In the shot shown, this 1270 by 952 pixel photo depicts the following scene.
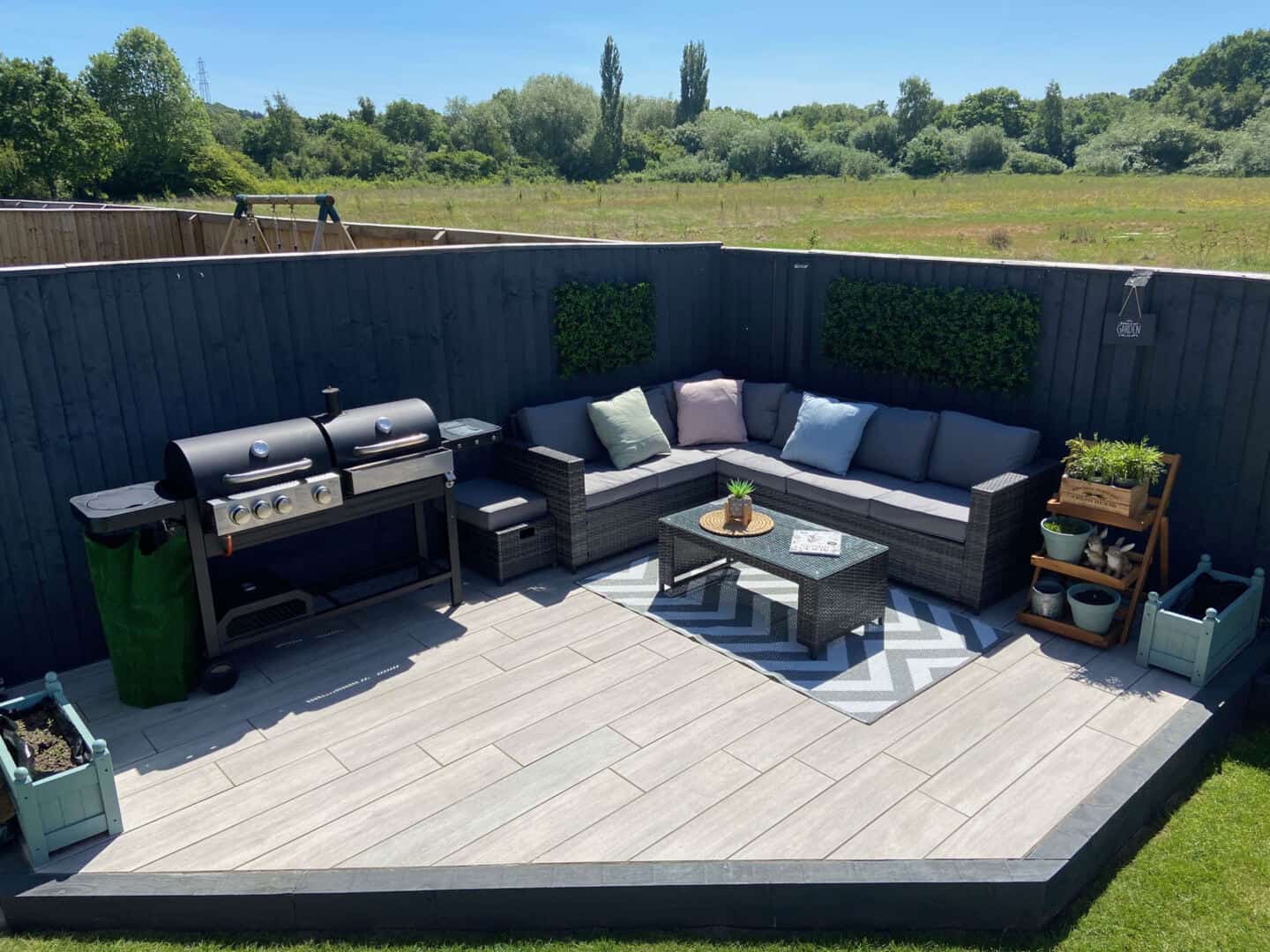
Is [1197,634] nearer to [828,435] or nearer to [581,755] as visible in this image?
[828,435]

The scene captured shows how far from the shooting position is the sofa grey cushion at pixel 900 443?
18.3 feet

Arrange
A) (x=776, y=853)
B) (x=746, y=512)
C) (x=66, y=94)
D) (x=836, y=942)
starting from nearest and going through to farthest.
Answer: (x=836, y=942) → (x=776, y=853) → (x=746, y=512) → (x=66, y=94)

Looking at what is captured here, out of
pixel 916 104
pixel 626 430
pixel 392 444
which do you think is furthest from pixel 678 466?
pixel 916 104

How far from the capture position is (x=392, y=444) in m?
4.48

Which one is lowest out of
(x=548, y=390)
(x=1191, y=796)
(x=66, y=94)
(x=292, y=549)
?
(x=1191, y=796)

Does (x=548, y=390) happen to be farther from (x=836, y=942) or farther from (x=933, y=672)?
(x=836, y=942)

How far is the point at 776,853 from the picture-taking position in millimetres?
3066

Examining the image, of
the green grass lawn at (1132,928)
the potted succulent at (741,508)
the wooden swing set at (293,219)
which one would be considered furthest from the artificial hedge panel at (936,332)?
the wooden swing set at (293,219)

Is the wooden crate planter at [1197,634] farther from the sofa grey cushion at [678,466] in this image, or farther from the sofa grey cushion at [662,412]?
the sofa grey cushion at [662,412]

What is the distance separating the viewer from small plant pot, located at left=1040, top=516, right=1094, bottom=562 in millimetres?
4707

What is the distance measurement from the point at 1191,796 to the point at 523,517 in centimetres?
381

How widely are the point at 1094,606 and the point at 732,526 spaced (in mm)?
1994

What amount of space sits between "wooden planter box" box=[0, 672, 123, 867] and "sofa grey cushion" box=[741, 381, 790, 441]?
15.4 feet

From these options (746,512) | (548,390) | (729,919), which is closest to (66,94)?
(548,390)
